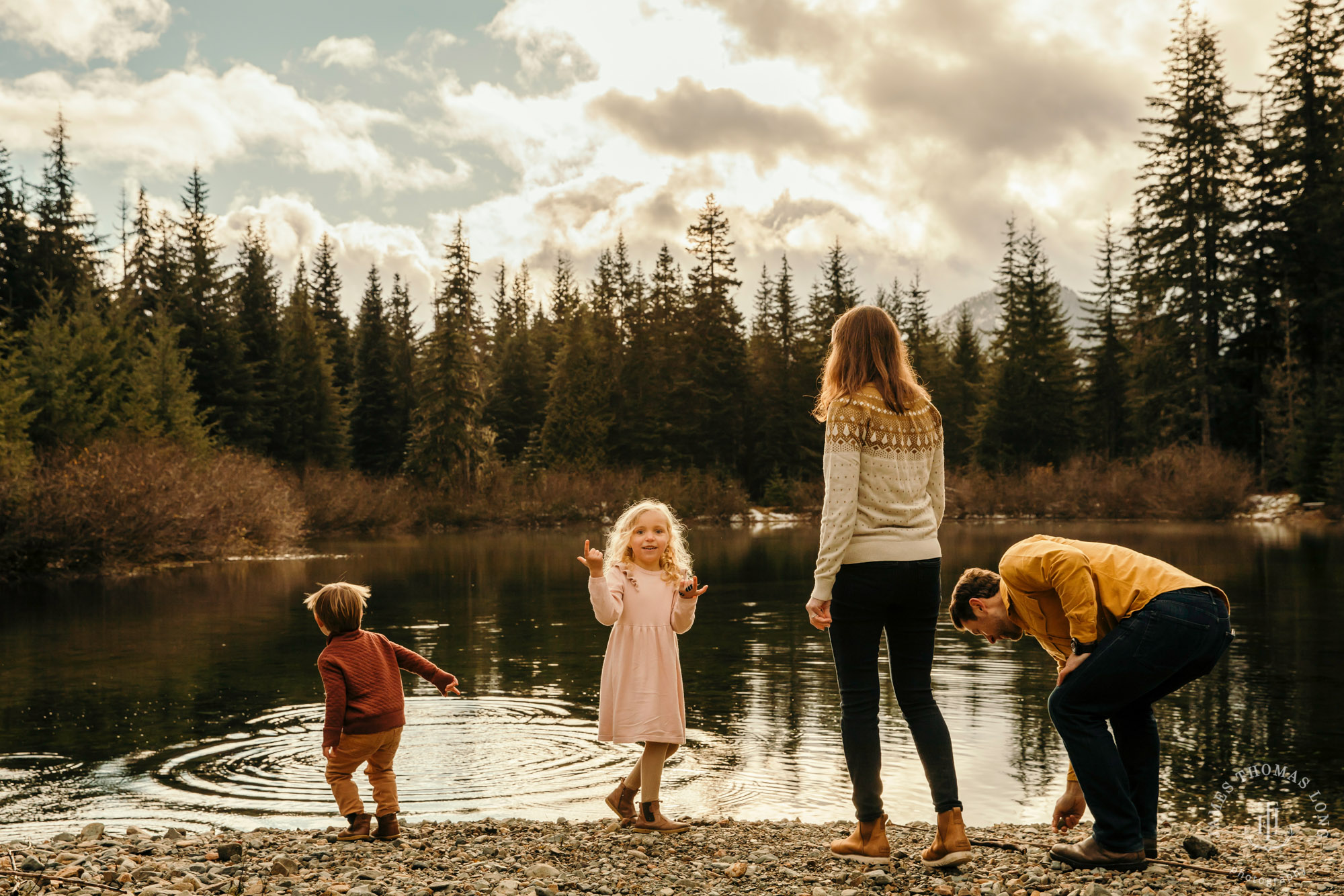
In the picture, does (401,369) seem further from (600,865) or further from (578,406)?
(600,865)

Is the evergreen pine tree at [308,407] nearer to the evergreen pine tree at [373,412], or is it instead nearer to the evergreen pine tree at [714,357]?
the evergreen pine tree at [373,412]

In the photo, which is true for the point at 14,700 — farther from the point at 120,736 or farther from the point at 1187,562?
the point at 1187,562

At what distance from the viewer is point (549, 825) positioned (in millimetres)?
5805

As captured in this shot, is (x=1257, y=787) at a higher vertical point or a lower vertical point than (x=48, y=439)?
lower

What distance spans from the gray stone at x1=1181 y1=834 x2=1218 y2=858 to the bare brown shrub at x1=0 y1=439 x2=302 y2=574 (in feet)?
79.3

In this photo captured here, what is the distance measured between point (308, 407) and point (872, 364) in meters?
59.4

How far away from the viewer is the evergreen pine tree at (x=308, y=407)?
58.8 meters

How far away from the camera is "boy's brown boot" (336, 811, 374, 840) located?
5.39 metres

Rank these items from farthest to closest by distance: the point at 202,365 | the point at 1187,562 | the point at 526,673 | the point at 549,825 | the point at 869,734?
the point at 202,365, the point at 1187,562, the point at 526,673, the point at 549,825, the point at 869,734

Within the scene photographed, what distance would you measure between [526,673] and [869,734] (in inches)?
314

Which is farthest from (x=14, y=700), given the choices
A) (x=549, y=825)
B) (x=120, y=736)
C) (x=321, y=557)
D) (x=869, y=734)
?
(x=321, y=557)

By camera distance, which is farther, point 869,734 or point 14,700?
point 14,700

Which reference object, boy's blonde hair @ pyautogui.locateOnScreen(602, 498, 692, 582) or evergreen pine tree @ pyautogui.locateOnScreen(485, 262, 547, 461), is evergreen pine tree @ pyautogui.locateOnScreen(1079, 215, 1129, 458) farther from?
boy's blonde hair @ pyautogui.locateOnScreen(602, 498, 692, 582)

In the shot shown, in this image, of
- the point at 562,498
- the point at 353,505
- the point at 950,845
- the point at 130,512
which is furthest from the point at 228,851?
the point at 562,498
